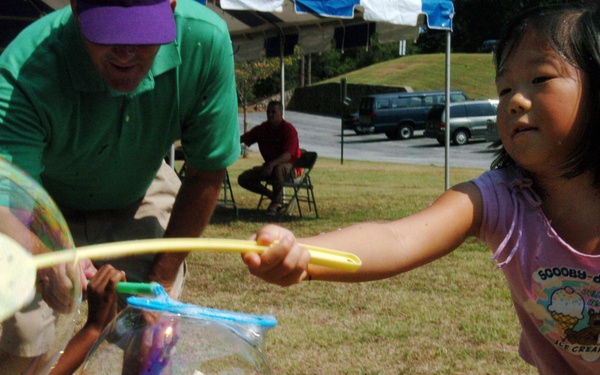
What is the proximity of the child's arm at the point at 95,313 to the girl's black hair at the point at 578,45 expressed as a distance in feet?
3.93

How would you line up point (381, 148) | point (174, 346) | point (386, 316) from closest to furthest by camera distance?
point (174, 346)
point (386, 316)
point (381, 148)

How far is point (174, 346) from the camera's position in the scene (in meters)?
1.87

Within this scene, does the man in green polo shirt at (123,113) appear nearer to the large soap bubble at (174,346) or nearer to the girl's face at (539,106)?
the large soap bubble at (174,346)

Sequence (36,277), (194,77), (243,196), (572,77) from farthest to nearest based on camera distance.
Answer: (243,196), (194,77), (572,77), (36,277)

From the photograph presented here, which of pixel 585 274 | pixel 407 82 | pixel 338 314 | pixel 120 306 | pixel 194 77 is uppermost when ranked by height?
pixel 194 77

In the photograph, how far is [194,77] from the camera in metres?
2.76

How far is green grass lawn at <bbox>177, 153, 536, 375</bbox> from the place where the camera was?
439 centimetres

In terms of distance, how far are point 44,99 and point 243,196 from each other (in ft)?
35.8

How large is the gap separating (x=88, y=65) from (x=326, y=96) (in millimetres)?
41563

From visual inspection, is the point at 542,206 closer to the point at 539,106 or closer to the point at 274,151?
the point at 539,106

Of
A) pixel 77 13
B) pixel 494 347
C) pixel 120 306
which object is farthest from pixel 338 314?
pixel 77 13

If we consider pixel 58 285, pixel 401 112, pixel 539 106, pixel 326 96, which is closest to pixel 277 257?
pixel 58 285

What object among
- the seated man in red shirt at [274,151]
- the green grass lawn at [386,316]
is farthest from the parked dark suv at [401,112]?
the green grass lawn at [386,316]

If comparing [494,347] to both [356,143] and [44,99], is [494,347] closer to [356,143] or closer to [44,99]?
[44,99]
